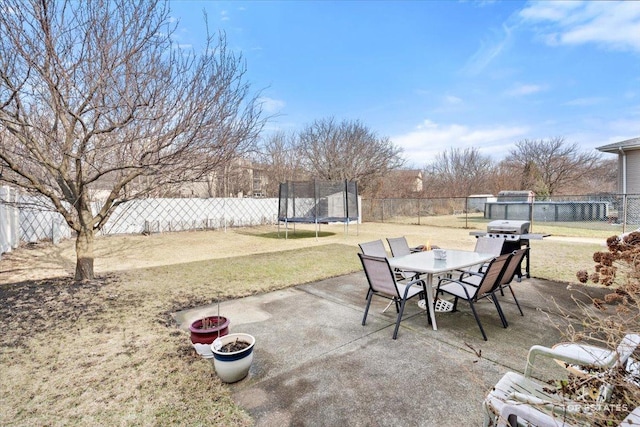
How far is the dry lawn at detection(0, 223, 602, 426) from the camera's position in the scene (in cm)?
187

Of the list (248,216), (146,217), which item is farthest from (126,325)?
(248,216)

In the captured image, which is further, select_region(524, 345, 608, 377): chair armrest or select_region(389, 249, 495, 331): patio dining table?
select_region(389, 249, 495, 331): patio dining table

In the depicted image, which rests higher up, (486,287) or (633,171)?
(633,171)

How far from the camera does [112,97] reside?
12.4 feet

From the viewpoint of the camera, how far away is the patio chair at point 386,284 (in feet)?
8.85

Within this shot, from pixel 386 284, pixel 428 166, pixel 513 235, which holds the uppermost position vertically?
pixel 428 166

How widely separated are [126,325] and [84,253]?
229cm

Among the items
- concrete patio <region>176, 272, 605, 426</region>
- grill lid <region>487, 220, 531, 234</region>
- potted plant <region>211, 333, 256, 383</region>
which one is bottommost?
concrete patio <region>176, 272, 605, 426</region>

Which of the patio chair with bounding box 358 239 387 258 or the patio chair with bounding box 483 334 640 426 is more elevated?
the patio chair with bounding box 358 239 387 258

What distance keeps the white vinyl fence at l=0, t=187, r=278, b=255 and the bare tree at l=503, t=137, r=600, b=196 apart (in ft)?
59.0

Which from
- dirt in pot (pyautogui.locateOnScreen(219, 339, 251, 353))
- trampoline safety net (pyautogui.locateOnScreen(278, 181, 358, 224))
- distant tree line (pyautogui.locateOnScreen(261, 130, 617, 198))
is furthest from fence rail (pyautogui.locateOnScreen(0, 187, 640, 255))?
dirt in pot (pyautogui.locateOnScreen(219, 339, 251, 353))

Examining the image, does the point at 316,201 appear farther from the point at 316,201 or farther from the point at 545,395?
the point at 545,395

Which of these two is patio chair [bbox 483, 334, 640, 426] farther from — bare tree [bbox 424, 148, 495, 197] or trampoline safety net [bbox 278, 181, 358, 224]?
bare tree [bbox 424, 148, 495, 197]

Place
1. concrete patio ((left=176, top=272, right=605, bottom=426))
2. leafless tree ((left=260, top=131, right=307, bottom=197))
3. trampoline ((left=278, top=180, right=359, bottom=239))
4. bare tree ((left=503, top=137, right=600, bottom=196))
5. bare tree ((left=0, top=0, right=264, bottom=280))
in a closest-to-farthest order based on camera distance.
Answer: concrete patio ((left=176, top=272, right=605, bottom=426)) → bare tree ((left=0, top=0, right=264, bottom=280)) → trampoline ((left=278, top=180, right=359, bottom=239)) → leafless tree ((left=260, top=131, right=307, bottom=197)) → bare tree ((left=503, top=137, right=600, bottom=196))
